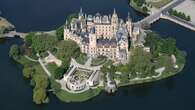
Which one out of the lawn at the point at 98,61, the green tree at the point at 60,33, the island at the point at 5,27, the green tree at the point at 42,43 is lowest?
the lawn at the point at 98,61

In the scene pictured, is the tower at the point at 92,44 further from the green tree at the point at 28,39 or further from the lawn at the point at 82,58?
the green tree at the point at 28,39

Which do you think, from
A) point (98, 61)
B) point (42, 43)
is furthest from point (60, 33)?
point (98, 61)

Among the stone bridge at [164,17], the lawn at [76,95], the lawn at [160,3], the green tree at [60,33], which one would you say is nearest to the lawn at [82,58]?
the green tree at [60,33]

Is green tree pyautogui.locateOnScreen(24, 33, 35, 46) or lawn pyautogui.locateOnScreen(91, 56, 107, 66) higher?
green tree pyautogui.locateOnScreen(24, 33, 35, 46)

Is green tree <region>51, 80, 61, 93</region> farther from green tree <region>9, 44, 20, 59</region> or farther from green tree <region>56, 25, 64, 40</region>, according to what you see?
green tree <region>56, 25, 64, 40</region>

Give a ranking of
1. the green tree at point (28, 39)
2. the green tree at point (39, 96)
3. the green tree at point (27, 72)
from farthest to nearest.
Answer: the green tree at point (28, 39) → the green tree at point (27, 72) → the green tree at point (39, 96)

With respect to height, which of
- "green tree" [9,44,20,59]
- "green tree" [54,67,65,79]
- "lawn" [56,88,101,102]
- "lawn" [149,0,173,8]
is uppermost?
"lawn" [149,0,173,8]

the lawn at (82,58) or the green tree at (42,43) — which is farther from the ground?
the green tree at (42,43)

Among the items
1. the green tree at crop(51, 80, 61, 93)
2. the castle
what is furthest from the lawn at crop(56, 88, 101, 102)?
the castle
